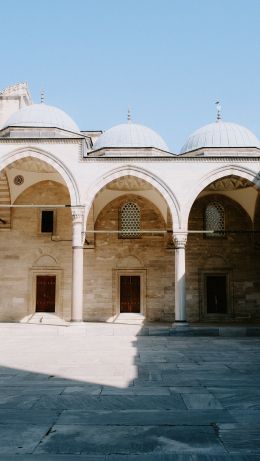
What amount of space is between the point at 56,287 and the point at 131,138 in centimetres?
658

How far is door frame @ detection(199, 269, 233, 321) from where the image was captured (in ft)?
59.4

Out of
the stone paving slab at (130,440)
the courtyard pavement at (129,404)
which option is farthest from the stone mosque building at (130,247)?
the stone paving slab at (130,440)

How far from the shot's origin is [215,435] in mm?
4133

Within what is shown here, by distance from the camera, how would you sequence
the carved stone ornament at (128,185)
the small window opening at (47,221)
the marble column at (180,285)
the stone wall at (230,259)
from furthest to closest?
the small window opening at (47,221)
the stone wall at (230,259)
the carved stone ornament at (128,185)
the marble column at (180,285)

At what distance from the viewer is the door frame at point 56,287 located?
18.0 metres

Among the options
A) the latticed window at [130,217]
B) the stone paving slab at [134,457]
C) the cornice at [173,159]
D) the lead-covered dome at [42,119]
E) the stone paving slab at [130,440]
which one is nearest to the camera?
the stone paving slab at [134,457]

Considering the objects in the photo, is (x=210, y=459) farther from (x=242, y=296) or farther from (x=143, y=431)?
(x=242, y=296)

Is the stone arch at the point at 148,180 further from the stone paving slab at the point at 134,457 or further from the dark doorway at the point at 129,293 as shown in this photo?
the stone paving slab at the point at 134,457

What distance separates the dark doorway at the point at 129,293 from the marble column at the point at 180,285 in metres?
3.91

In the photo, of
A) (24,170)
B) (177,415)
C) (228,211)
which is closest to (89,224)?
(24,170)

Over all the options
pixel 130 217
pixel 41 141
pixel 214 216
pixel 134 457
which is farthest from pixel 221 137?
pixel 134 457

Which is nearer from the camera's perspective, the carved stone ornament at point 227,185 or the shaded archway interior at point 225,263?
the carved stone ornament at point 227,185

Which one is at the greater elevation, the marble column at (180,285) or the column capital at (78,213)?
the column capital at (78,213)

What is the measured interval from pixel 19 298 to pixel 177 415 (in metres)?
14.1
